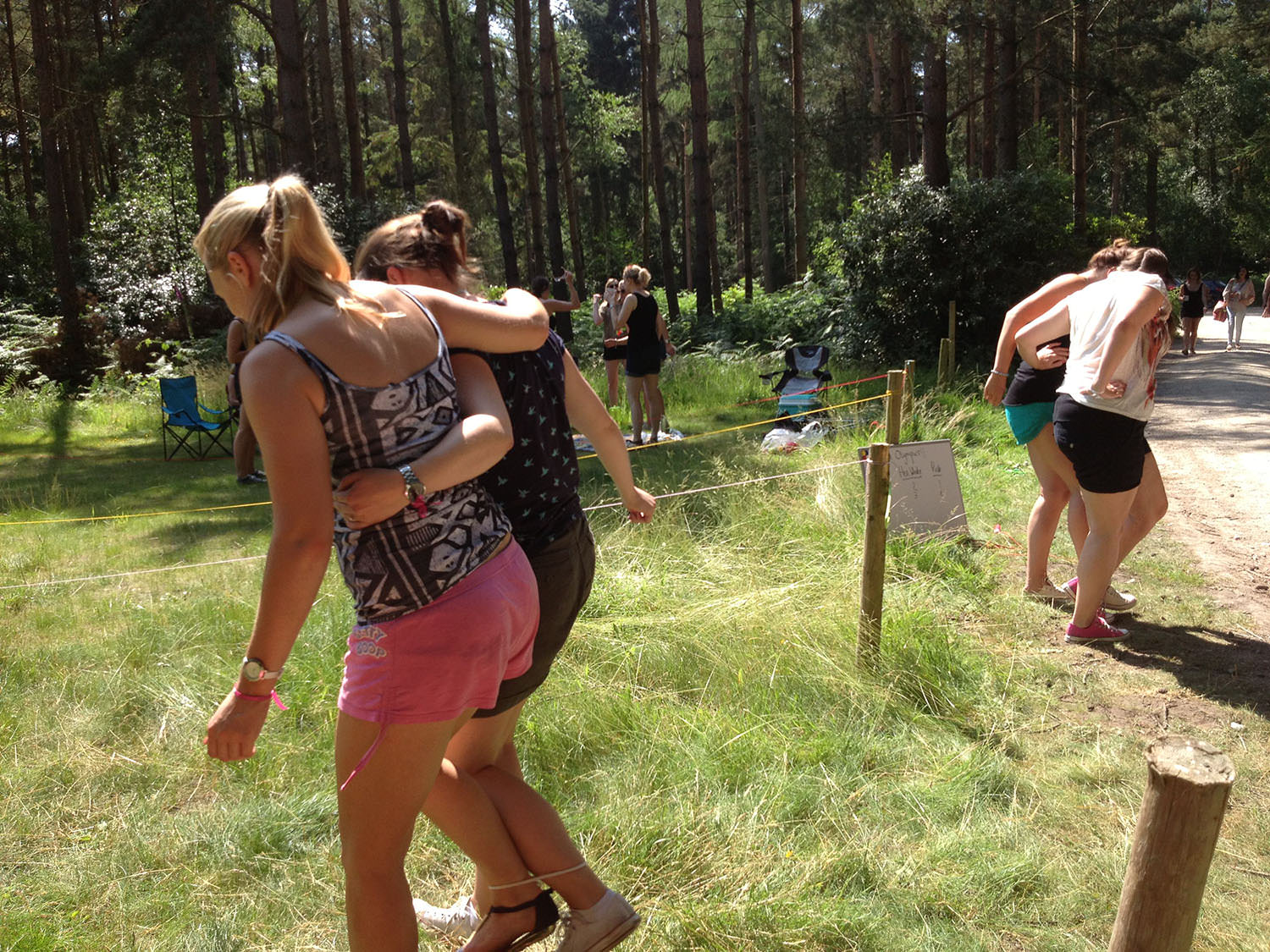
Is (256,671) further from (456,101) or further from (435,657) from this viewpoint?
(456,101)

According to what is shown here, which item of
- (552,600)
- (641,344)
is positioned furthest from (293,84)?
(552,600)

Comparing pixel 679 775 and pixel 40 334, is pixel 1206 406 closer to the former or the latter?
pixel 679 775

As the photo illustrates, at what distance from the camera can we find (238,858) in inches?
126

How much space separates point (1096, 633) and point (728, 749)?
2.25m

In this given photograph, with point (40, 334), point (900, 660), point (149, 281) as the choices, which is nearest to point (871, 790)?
point (900, 660)

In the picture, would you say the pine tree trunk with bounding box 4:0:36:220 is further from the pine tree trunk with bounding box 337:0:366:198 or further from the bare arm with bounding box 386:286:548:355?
the bare arm with bounding box 386:286:548:355

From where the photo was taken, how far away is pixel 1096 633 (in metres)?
4.89

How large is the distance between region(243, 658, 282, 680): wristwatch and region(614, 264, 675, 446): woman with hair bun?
8780 mm

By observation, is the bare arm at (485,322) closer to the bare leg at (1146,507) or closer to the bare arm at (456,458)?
the bare arm at (456,458)

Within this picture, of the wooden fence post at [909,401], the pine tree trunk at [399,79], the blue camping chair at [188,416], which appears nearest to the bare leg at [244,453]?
the blue camping chair at [188,416]

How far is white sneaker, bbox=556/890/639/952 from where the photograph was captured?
239 cm

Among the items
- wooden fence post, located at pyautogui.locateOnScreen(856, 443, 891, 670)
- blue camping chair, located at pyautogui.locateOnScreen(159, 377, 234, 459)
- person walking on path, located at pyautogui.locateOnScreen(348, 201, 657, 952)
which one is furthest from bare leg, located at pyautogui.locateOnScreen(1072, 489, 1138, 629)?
blue camping chair, located at pyautogui.locateOnScreen(159, 377, 234, 459)

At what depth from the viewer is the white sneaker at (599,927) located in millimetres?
2393

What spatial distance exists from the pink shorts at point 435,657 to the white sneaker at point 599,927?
717 mm
